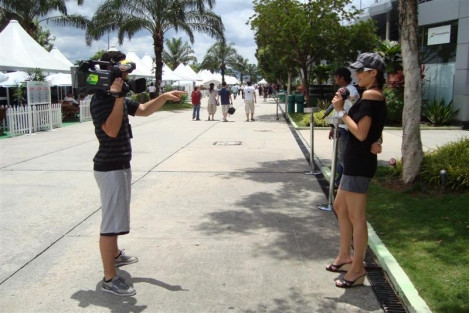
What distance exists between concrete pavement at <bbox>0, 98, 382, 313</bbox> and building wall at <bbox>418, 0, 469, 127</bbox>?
8.69 meters

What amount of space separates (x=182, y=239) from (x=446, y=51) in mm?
15030

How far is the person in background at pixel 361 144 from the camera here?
3420mm

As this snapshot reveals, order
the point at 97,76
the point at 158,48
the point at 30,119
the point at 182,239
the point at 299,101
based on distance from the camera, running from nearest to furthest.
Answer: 1. the point at 97,76
2. the point at 182,239
3. the point at 30,119
4. the point at 299,101
5. the point at 158,48

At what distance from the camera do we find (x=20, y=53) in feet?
55.1

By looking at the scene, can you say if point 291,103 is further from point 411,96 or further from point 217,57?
point 217,57

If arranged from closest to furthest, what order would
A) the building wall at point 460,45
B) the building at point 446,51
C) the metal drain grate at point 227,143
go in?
the metal drain grate at point 227,143
the building wall at point 460,45
the building at point 446,51

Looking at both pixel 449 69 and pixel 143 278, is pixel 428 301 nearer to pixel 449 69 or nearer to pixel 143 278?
pixel 143 278

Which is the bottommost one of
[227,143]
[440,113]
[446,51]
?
[227,143]

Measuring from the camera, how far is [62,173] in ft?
27.0

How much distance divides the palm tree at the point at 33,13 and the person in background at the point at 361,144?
26.7 m

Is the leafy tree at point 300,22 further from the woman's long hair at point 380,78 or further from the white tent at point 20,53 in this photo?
the woman's long hair at point 380,78

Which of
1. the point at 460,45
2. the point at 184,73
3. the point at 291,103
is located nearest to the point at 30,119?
the point at 291,103

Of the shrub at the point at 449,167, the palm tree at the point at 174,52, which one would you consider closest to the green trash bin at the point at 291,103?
the shrub at the point at 449,167

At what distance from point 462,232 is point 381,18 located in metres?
20.7
